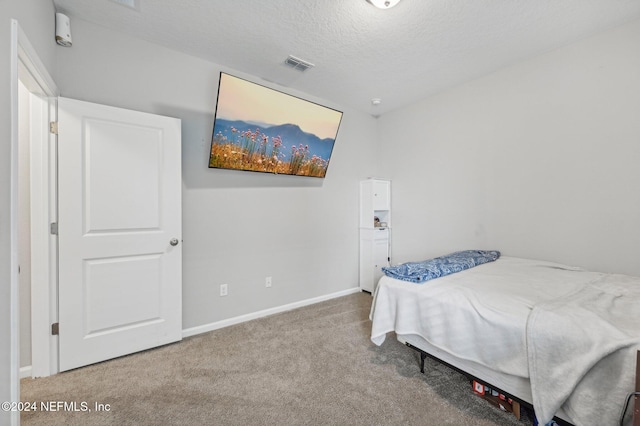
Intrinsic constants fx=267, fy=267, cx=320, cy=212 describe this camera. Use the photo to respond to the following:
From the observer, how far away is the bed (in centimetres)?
108

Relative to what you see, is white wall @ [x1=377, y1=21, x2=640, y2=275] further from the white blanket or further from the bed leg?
the bed leg

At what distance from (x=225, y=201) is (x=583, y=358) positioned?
2.67 m

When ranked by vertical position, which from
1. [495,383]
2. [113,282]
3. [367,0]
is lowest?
[495,383]

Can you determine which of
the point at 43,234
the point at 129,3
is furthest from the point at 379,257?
the point at 129,3

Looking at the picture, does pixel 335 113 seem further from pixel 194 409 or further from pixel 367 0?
pixel 194 409

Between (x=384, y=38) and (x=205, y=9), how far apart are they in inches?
54.5

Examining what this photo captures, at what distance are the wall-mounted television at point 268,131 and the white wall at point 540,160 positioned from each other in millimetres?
1331

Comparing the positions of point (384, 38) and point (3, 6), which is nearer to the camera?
point (3, 6)

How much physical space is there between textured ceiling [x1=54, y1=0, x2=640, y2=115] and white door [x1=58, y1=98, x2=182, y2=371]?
0.72 metres

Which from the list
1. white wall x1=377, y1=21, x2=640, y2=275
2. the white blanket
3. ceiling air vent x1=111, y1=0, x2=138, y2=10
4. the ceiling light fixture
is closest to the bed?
the white blanket

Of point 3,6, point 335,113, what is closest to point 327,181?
point 335,113

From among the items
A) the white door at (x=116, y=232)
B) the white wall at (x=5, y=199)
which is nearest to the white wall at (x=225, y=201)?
the white door at (x=116, y=232)

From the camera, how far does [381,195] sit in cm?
370

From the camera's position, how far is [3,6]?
1.18 m
